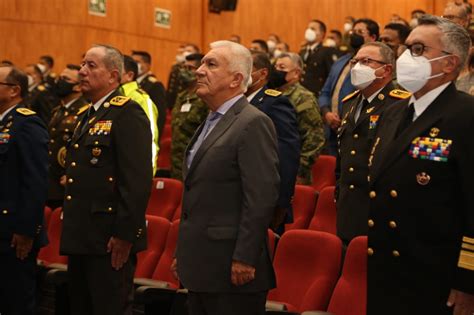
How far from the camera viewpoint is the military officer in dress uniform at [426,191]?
2471mm

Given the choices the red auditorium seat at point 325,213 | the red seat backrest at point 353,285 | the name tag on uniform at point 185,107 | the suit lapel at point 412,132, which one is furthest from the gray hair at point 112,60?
the name tag on uniform at point 185,107

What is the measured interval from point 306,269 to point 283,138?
0.86 m

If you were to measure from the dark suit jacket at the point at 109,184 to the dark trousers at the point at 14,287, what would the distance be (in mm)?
675

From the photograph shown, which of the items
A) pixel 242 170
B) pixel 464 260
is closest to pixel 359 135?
pixel 242 170

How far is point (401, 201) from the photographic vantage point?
256 cm

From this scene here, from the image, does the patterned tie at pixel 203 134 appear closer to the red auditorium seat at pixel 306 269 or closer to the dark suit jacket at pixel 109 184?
the dark suit jacket at pixel 109 184

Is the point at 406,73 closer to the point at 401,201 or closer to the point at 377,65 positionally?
the point at 401,201

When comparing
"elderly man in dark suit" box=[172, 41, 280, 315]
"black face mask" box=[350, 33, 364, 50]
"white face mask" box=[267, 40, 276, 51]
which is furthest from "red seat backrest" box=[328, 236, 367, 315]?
"white face mask" box=[267, 40, 276, 51]

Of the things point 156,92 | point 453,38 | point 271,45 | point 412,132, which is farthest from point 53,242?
point 271,45

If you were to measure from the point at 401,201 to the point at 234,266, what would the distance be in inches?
23.8

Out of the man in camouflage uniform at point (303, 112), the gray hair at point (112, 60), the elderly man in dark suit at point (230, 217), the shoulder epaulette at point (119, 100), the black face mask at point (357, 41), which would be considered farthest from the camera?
the black face mask at point (357, 41)

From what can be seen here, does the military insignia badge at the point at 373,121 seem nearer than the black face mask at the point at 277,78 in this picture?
Yes

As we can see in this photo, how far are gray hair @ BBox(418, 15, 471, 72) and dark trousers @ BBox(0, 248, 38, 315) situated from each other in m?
2.48

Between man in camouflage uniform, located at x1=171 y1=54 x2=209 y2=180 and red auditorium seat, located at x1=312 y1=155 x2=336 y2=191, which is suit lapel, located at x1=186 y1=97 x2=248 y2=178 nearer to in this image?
Result: man in camouflage uniform, located at x1=171 y1=54 x2=209 y2=180
